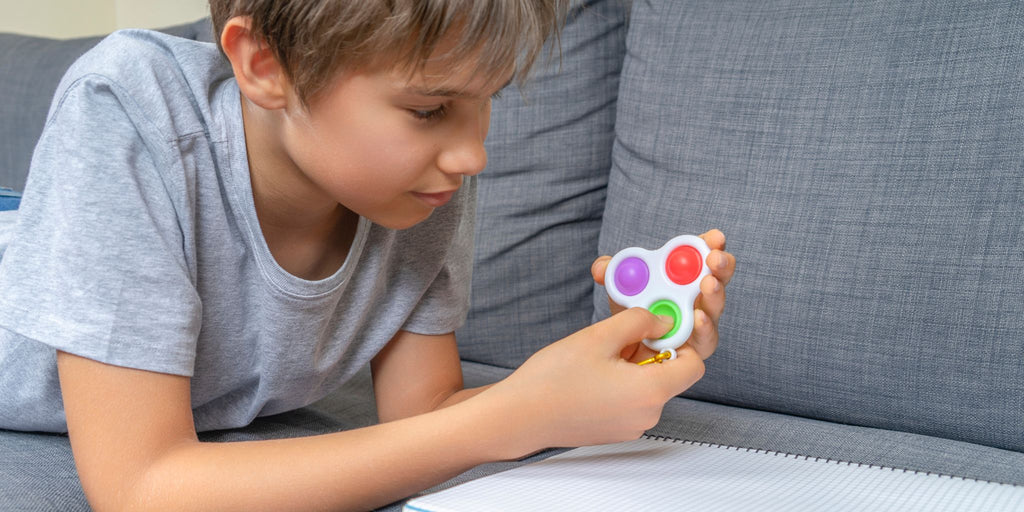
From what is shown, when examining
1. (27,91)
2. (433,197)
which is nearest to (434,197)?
(433,197)

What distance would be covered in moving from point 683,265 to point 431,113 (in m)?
0.25

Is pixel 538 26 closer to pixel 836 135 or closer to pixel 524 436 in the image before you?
pixel 524 436

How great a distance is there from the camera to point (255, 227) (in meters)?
0.83

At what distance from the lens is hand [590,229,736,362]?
762 millimetres

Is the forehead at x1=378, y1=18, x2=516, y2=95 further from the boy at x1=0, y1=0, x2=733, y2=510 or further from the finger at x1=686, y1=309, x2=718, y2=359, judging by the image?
the finger at x1=686, y1=309, x2=718, y2=359

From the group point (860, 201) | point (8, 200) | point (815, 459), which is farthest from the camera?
point (8, 200)

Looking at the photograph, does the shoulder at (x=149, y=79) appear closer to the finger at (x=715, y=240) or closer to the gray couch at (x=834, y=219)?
the gray couch at (x=834, y=219)

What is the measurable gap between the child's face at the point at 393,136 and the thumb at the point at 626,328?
17cm

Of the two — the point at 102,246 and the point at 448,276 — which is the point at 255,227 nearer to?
the point at 102,246

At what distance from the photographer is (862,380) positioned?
0.97 metres

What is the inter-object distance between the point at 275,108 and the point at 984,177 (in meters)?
0.69

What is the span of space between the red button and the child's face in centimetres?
19

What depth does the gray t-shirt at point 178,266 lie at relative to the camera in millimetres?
699

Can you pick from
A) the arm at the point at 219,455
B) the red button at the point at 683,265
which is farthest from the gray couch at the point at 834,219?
the red button at the point at 683,265
